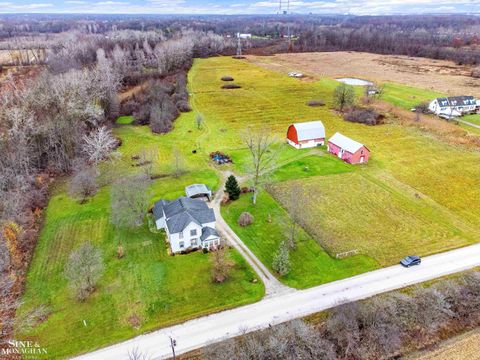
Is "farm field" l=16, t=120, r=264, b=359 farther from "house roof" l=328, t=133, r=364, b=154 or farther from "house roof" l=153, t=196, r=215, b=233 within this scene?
"house roof" l=328, t=133, r=364, b=154

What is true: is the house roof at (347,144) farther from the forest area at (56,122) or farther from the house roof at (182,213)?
the forest area at (56,122)

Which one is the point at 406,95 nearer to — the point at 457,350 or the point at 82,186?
the point at 457,350

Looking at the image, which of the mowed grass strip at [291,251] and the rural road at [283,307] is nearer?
the rural road at [283,307]

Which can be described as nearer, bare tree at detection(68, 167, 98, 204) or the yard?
the yard

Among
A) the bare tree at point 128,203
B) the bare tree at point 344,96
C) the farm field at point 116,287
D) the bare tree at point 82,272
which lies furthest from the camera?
the bare tree at point 344,96

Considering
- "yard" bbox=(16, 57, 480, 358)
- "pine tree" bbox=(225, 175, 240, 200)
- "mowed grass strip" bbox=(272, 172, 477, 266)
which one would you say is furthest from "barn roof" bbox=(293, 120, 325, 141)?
"pine tree" bbox=(225, 175, 240, 200)

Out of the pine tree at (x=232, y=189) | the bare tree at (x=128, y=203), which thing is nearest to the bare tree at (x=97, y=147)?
the bare tree at (x=128, y=203)

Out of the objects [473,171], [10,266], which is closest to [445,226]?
[473,171]
